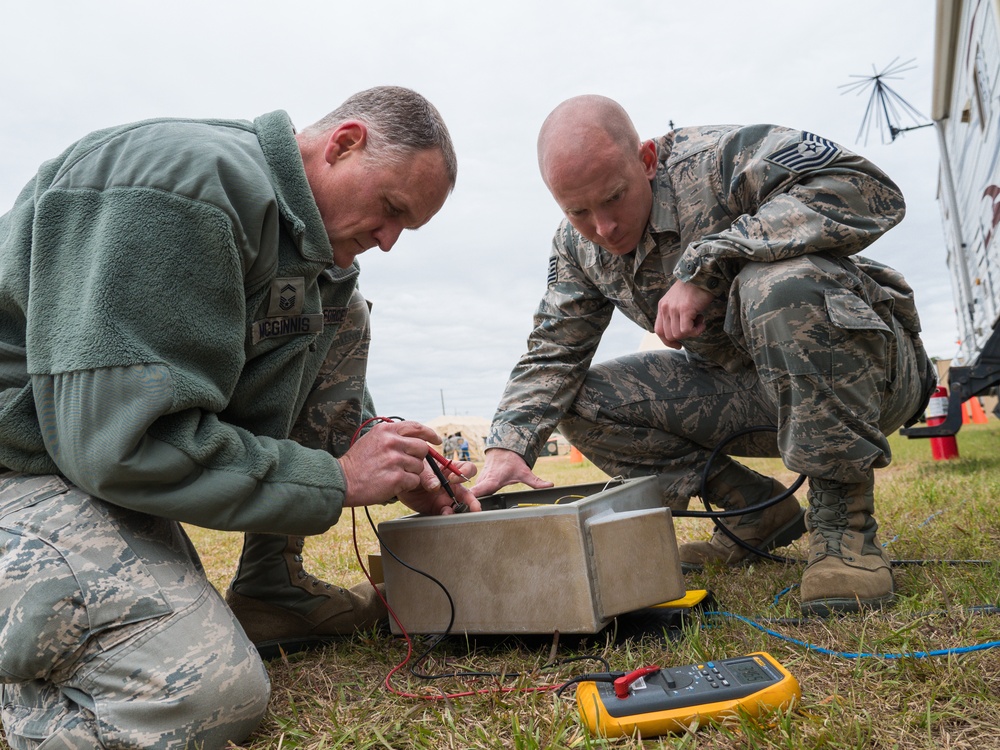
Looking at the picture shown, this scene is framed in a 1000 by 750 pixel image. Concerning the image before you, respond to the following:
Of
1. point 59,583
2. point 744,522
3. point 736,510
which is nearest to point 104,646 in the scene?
point 59,583

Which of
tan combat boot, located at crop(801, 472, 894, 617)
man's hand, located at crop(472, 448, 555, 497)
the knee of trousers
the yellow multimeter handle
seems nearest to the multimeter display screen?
the yellow multimeter handle

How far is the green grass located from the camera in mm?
1137

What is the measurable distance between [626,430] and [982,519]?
1325mm

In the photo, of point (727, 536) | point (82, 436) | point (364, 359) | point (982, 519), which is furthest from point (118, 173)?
point (982, 519)

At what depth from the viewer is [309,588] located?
78.7 inches

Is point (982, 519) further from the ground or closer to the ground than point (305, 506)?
closer to the ground

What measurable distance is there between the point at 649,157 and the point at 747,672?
1656mm

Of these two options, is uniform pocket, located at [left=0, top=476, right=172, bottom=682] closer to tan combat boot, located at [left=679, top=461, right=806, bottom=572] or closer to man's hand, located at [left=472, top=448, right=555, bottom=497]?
man's hand, located at [left=472, top=448, right=555, bottom=497]

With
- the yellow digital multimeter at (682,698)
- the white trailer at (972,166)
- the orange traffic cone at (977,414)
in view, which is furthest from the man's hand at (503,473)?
the orange traffic cone at (977,414)

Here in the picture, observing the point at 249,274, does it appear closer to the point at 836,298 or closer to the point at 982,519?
the point at 836,298

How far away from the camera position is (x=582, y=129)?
7.38 feet

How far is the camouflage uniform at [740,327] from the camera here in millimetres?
1865

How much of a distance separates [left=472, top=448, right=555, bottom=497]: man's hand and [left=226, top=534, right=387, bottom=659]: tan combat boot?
48 centimetres

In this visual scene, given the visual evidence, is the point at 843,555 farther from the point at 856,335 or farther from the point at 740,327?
the point at 740,327
